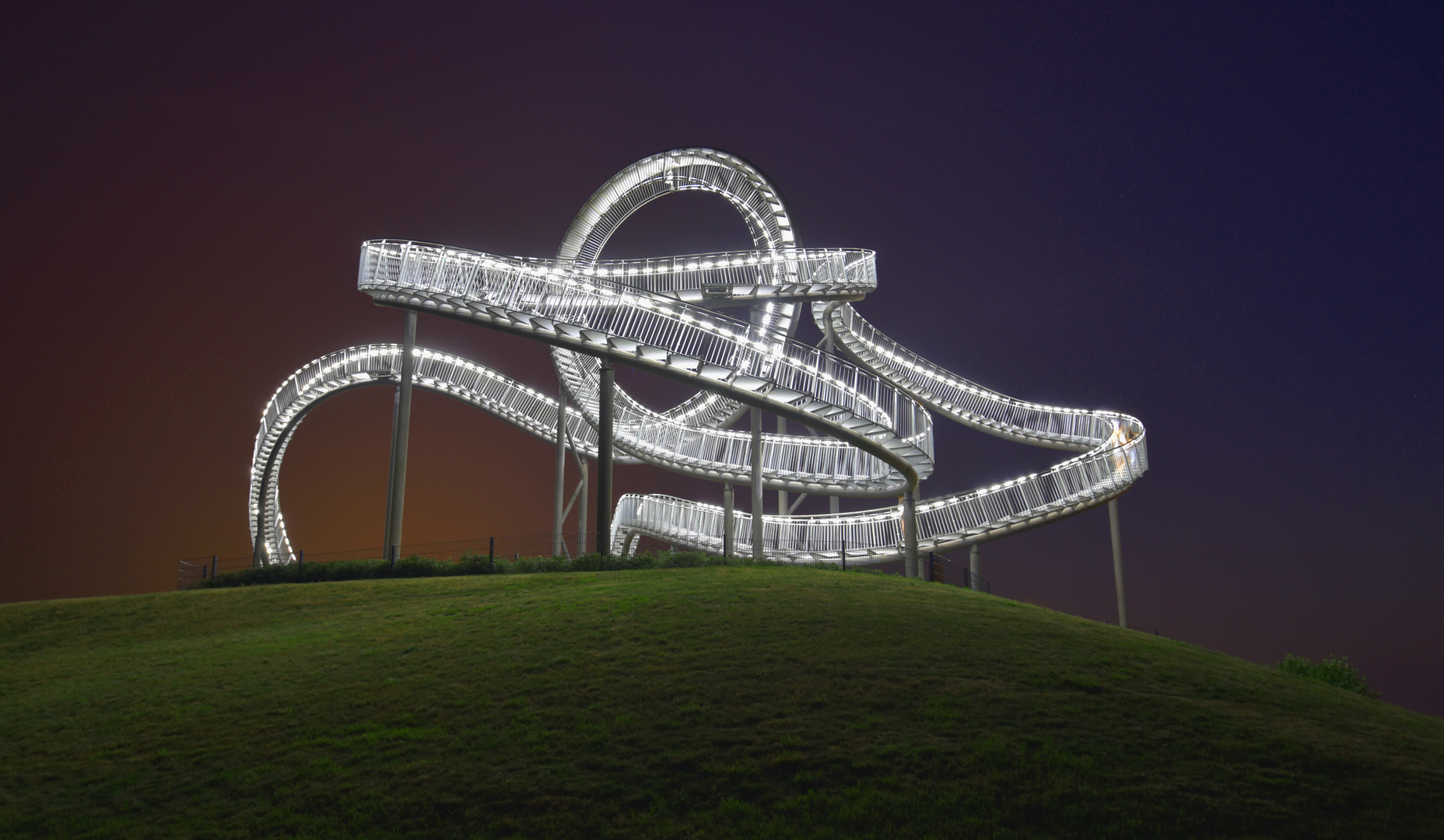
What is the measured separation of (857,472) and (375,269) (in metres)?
16.9

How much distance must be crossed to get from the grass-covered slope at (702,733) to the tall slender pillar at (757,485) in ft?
35.6

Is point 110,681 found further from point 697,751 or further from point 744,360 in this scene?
point 744,360

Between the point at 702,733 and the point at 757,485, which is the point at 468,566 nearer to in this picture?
the point at 757,485

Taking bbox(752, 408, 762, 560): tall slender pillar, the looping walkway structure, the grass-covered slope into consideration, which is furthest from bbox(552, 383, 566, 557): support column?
the grass-covered slope

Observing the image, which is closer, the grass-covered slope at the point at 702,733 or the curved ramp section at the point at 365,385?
the grass-covered slope at the point at 702,733

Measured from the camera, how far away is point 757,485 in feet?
97.0

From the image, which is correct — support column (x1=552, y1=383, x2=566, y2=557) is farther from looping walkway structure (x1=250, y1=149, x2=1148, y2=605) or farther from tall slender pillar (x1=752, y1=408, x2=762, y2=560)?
tall slender pillar (x1=752, y1=408, x2=762, y2=560)

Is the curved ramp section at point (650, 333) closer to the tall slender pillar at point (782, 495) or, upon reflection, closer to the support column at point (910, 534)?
the support column at point (910, 534)

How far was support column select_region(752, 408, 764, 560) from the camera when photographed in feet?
93.6

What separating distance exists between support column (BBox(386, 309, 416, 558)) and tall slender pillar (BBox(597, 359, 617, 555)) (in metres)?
5.03

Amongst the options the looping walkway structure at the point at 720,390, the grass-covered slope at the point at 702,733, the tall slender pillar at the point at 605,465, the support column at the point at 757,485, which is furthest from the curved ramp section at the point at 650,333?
the grass-covered slope at the point at 702,733

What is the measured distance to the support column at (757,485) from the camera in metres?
28.5

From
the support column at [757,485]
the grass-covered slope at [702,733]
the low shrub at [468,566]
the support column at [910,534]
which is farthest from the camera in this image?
the support column at [757,485]

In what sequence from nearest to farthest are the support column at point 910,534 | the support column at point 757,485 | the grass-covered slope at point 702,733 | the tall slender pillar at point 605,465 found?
1. the grass-covered slope at point 702,733
2. the tall slender pillar at point 605,465
3. the support column at point 910,534
4. the support column at point 757,485
